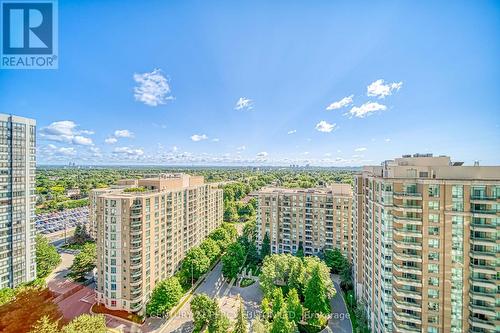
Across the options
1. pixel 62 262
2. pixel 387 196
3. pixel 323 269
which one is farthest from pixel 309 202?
pixel 62 262

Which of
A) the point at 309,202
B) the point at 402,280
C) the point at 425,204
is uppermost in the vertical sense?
the point at 425,204

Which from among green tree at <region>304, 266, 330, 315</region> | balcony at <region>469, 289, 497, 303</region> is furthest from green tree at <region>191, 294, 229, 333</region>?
balcony at <region>469, 289, 497, 303</region>

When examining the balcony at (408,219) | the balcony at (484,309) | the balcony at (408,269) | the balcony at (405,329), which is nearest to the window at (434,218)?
the balcony at (408,219)

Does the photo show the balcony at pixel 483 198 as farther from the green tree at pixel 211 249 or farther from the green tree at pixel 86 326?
the green tree at pixel 211 249

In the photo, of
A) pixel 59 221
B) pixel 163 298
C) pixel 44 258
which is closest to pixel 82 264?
pixel 44 258

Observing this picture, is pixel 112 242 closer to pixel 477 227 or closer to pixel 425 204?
pixel 425 204

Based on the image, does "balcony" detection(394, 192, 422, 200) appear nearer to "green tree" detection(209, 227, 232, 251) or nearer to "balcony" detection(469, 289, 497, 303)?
"balcony" detection(469, 289, 497, 303)

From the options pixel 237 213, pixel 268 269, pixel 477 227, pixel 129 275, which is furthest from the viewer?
pixel 237 213
